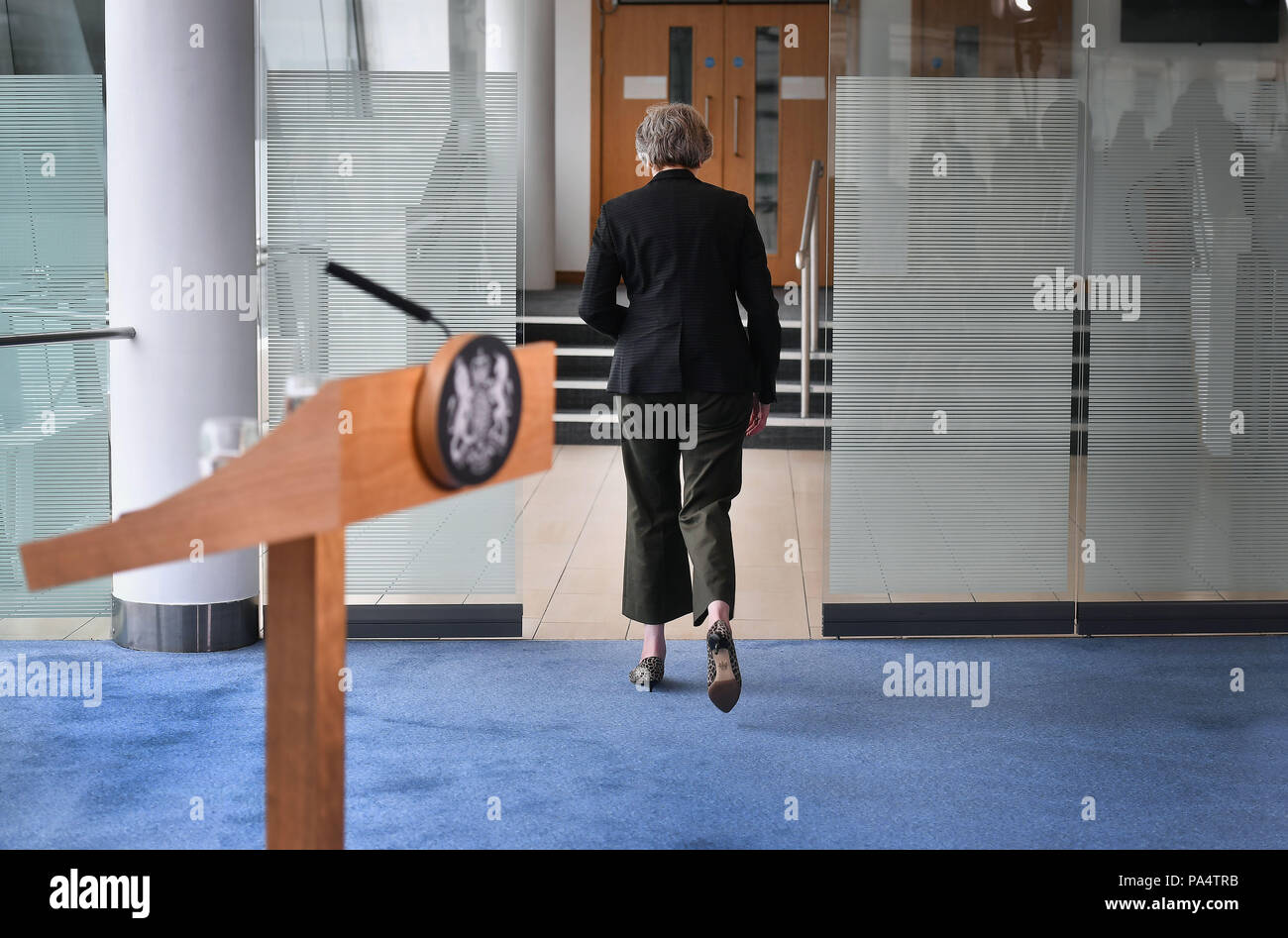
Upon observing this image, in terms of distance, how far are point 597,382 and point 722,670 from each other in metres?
4.82

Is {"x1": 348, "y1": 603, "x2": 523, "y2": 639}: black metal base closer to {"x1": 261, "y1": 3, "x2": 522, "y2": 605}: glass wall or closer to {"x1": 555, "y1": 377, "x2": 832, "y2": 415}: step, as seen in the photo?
{"x1": 261, "y1": 3, "x2": 522, "y2": 605}: glass wall

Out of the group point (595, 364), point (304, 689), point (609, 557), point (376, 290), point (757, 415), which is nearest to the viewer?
point (304, 689)

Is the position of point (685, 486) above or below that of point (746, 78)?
below

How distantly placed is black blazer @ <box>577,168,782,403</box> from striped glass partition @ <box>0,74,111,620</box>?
1.63 m

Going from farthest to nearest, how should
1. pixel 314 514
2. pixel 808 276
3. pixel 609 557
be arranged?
pixel 808 276 → pixel 609 557 → pixel 314 514

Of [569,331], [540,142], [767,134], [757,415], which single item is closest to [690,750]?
[757,415]

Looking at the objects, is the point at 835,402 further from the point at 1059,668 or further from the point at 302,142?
the point at 302,142

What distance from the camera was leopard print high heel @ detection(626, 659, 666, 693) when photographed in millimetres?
3643

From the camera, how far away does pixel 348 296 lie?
13.4 feet

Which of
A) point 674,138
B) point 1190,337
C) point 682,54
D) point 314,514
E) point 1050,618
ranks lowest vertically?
point 1050,618

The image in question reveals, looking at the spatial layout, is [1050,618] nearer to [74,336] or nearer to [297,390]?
[74,336]

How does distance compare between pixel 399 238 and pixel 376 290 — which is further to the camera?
pixel 399 238

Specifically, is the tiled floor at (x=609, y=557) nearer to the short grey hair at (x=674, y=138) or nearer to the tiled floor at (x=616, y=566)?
the tiled floor at (x=616, y=566)

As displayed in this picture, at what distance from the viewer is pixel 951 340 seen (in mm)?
4141
